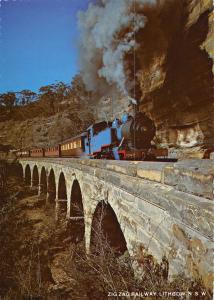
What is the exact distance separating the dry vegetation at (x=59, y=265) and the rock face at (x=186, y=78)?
8456mm

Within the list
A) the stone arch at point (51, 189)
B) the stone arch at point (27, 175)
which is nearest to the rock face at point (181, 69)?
the stone arch at point (51, 189)

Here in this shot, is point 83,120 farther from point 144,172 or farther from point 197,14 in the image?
point 144,172

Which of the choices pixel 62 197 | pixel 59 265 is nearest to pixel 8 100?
pixel 62 197

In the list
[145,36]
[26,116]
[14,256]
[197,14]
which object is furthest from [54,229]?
[26,116]

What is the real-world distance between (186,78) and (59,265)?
12032mm

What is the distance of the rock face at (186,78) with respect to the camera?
11.4 meters

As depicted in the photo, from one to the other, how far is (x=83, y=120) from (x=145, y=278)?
43131mm

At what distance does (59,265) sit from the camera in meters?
9.33

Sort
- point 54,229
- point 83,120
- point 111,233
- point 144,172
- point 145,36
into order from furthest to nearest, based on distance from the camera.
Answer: point 83,120
point 54,229
point 145,36
point 111,233
point 144,172

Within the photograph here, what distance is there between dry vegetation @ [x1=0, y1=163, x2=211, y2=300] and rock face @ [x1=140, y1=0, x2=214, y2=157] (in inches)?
333

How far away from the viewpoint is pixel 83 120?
44625 mm

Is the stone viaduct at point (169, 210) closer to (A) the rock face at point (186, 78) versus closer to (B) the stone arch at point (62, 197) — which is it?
(A) the rock face at point (186, 78)

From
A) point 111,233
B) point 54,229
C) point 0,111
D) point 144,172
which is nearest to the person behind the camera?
point 144,172

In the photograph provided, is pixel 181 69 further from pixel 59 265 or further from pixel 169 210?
pixel 169 210
